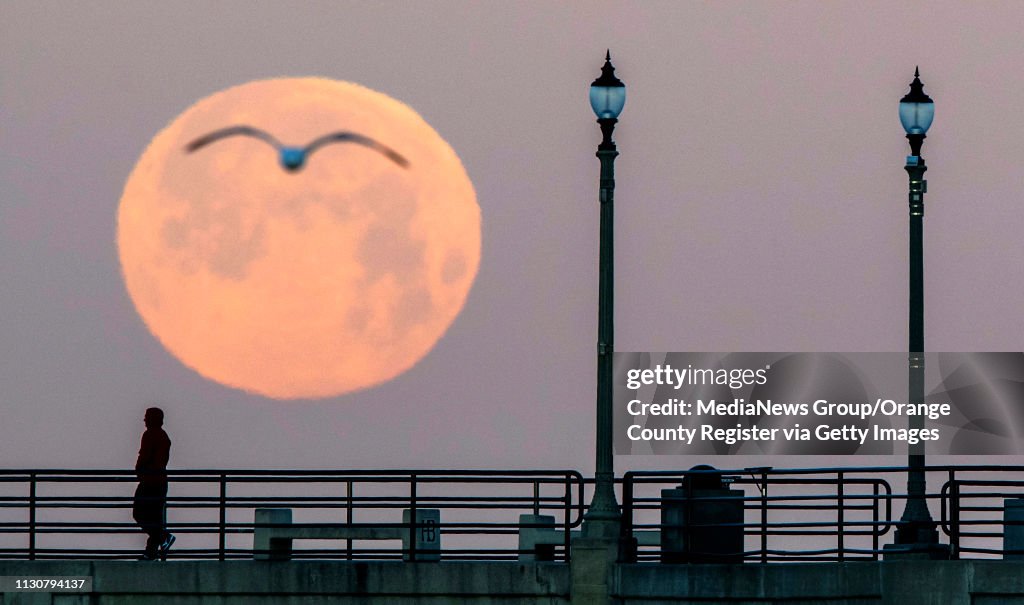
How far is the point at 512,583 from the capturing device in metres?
29.6

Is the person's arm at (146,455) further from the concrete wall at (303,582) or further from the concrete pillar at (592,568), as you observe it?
the concrete pillar at (592,568)

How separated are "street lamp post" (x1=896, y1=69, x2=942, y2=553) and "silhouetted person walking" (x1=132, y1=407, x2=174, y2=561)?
9.49 meters

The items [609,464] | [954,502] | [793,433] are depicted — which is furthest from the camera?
[793,433]

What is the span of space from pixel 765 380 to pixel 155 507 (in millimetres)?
10075

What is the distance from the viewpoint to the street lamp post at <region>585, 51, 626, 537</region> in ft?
91.9

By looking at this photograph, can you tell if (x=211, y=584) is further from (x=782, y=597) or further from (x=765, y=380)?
(x=765, y=380)

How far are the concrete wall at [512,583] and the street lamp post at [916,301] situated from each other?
1.96 m

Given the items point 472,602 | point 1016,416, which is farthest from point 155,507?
point 1016,416

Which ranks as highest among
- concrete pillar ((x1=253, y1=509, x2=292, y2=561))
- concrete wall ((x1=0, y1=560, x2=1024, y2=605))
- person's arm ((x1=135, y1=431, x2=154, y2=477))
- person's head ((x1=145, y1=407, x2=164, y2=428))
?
person's head ((x1=145, y1=407, x2=164, y2=428))

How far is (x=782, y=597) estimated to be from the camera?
2847 centimetres

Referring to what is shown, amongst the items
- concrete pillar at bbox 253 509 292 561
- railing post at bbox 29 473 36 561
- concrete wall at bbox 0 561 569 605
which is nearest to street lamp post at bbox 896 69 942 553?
concrete wall at bbox 0 561 569 605

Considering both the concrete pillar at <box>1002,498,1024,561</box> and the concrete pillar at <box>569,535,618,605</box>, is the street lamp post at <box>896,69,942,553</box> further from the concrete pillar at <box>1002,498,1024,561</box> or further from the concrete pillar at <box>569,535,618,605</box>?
the concrete pillar at <box>569,535,618,605</box>

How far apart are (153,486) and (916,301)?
1031 centimetres

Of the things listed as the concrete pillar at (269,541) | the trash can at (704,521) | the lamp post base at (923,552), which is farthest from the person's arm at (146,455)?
the lamp post base at (923,552)
